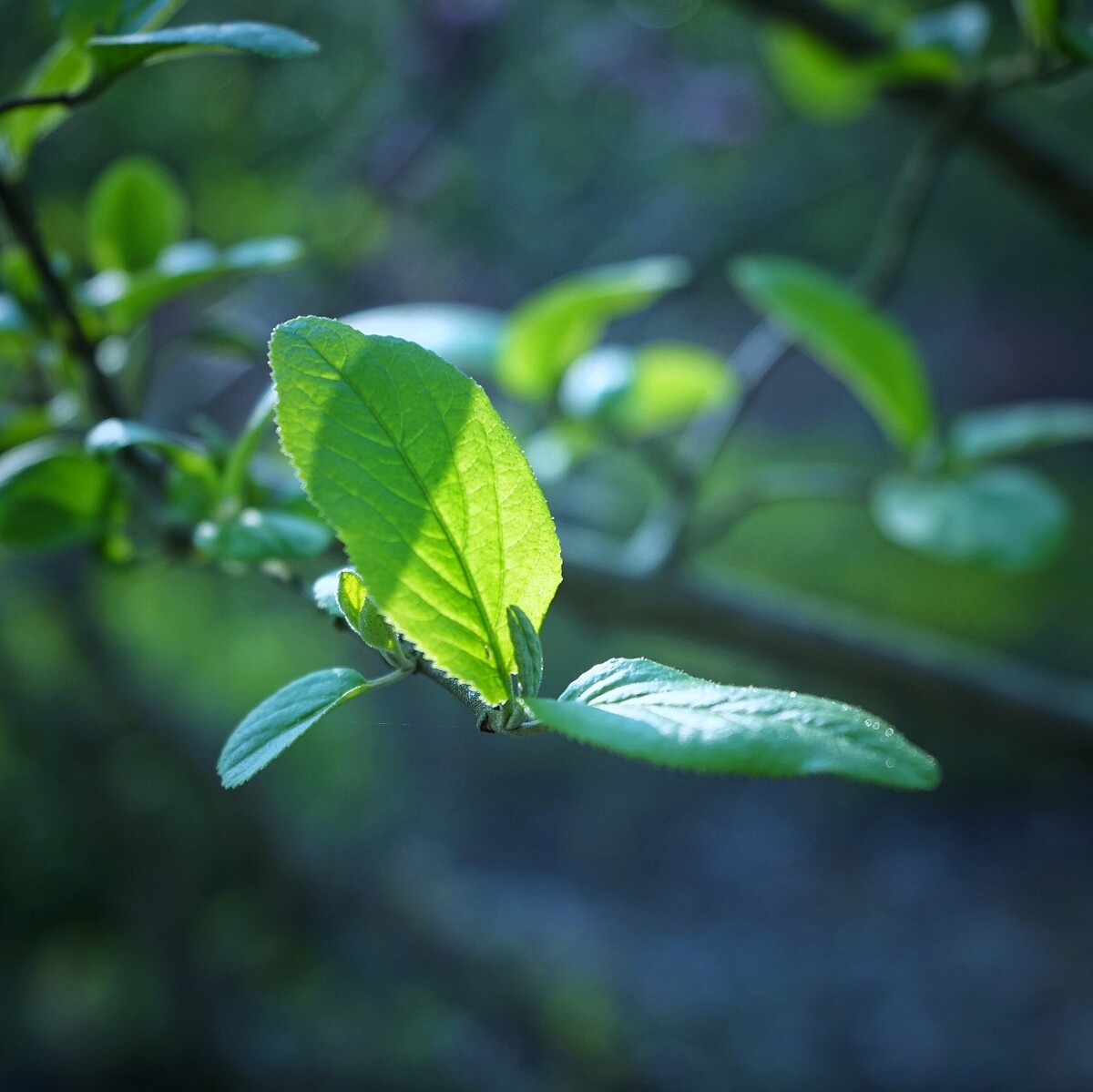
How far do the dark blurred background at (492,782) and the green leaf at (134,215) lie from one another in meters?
0.05

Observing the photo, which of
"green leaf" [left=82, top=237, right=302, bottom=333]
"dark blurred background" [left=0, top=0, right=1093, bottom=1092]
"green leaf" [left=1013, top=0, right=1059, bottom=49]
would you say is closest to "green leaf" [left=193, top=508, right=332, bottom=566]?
"green leaf" [left=82, top=237, right=302, bottom=333]

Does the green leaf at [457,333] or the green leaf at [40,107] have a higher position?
the green leaf at [40,107]

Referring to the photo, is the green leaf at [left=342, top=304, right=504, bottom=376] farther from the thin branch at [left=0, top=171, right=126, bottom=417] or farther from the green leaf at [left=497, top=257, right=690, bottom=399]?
the thin branch at [left=0, top=171, right=126, bottom=417]

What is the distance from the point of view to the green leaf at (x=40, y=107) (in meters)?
0.37

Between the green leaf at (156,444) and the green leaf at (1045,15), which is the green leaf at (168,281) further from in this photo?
the green leaf at (1045,15)

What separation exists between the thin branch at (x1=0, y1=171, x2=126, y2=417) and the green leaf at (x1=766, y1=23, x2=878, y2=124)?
1.90 feet

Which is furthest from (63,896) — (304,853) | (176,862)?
(304,853)

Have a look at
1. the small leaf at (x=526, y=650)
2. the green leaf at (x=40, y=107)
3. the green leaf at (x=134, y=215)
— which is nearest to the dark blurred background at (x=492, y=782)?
the green leaf at (x=134, y=215)

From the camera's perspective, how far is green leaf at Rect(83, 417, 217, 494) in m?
0.30

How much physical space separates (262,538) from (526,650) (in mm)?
103

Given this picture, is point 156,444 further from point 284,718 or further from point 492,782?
point 492,782

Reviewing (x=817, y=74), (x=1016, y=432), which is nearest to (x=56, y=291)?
(x=1016, y=432)

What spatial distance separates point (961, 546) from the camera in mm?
519

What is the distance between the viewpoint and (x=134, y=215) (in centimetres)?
51
